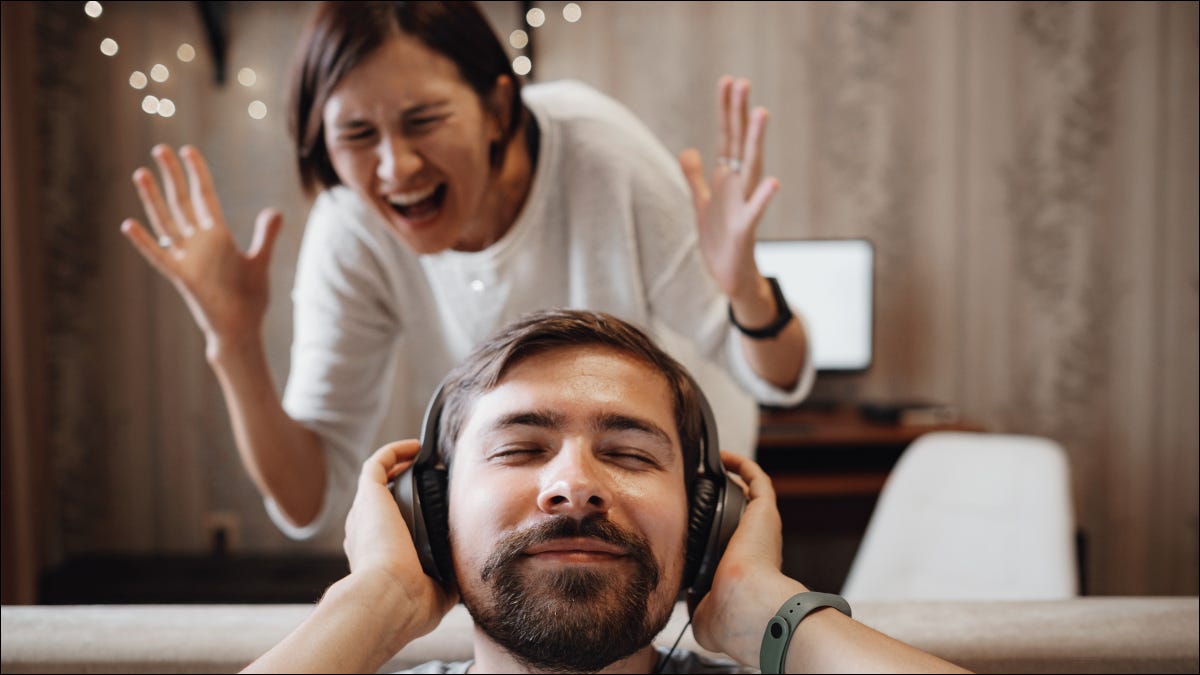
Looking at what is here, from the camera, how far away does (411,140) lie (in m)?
0.86

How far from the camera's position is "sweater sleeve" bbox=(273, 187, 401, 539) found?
3.41 ft

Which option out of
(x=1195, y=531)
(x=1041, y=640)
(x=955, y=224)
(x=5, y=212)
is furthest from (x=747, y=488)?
(x=5, y=212)

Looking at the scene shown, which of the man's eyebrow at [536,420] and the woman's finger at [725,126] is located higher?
the woman's finger at [725,126]

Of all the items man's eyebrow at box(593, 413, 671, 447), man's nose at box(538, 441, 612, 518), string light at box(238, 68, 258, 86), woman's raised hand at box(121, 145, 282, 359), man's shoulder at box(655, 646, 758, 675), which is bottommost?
man's shoulder at box(655, 646, 758, 675)

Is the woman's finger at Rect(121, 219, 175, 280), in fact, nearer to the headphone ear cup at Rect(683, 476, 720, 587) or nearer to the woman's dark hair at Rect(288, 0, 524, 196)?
the woman's dark hair at Rect(288, 0, 524, 196)

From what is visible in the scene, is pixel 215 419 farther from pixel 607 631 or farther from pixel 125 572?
pixel 607 631

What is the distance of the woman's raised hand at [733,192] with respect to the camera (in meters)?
0.89

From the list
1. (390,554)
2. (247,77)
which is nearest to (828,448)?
(390,554)

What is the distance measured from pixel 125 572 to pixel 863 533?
1.17 metres

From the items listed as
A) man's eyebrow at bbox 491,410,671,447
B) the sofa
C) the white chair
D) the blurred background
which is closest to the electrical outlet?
the blurred background

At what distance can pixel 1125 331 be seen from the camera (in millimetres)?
995

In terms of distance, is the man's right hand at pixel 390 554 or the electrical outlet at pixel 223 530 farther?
the electrical outlet at pixel 223 530

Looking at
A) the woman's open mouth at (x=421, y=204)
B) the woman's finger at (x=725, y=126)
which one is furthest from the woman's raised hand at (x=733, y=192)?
the woman's open mouth at (x=421, y=204)

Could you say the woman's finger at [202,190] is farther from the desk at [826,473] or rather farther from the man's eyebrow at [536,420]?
the desk at [826,473]
